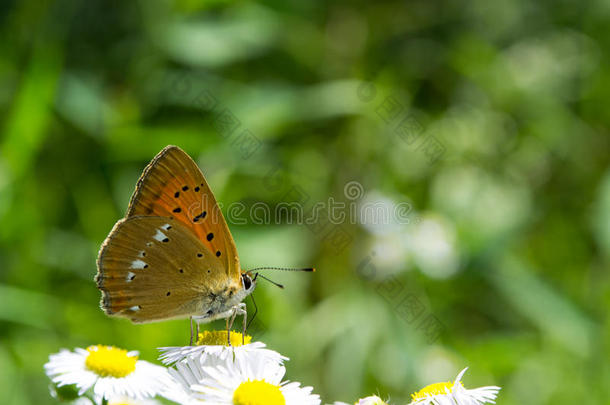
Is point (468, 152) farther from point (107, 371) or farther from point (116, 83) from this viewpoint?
point (107, 371)

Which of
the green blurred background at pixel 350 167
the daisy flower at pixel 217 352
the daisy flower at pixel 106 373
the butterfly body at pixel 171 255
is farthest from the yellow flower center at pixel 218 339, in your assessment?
the green blurred background at pixel 350 167

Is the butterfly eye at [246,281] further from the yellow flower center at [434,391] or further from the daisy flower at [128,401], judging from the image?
the yellow flower center at [434,391]

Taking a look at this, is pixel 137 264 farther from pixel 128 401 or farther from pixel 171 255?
pixel 128 401

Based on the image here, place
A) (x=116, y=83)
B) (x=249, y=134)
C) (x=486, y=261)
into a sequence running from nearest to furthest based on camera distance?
1. (x=486, y=261)
2. (x=249, y=134)
3. (x=116, y=83)

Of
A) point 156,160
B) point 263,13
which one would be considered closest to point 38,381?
point 156,160

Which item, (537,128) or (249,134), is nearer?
(249,134)

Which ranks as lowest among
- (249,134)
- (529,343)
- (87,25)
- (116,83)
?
(529,343)

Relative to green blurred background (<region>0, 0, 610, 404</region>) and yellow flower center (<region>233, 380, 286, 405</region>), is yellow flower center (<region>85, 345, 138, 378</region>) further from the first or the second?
green blurred background (<region>0, 0, 610, 404</region>)

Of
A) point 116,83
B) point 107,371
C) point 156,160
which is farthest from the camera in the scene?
point 116,83
